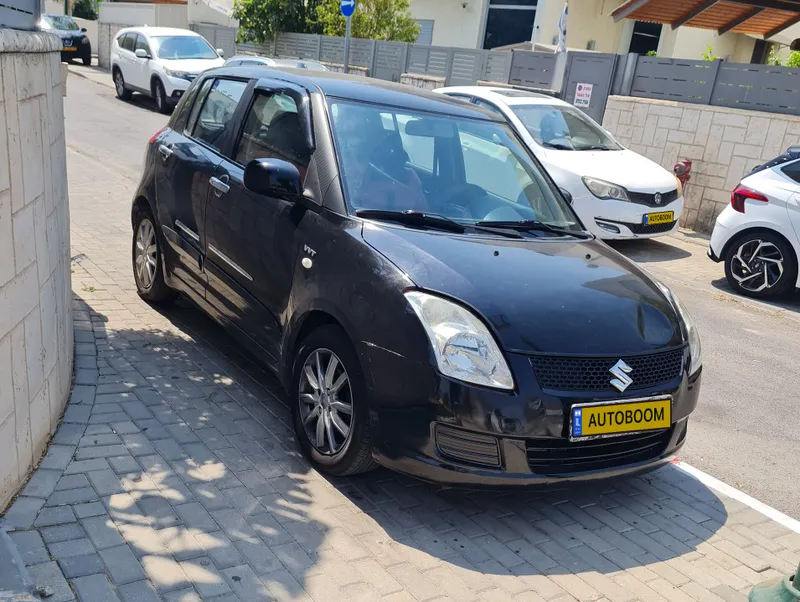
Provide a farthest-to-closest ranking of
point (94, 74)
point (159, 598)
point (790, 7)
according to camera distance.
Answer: point (94, 74), point (790, 7), point (159, 598)

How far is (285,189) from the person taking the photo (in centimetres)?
444

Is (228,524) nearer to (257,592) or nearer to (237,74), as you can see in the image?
(257,592)

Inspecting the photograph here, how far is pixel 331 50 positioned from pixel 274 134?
2024 cm

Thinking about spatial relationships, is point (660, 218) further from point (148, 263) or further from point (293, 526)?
point (293, 526)

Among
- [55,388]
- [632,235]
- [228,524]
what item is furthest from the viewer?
[632,235]

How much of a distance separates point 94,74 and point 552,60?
1809 centimetres

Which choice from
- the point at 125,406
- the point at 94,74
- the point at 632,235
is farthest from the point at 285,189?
the point at 94,74

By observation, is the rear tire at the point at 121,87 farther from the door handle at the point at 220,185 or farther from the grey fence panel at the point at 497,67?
the door handle at the point at 220,185

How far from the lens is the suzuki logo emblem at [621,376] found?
12.3 ft

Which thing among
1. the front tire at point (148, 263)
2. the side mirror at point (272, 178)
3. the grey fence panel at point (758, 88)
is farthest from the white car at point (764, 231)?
the side mirror at point (272, 178)

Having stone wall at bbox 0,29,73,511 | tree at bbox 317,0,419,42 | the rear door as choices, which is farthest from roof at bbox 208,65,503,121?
tree at bbox 317,0,419,42

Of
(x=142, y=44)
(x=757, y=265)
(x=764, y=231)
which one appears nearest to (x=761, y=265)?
(x=757, y=265)

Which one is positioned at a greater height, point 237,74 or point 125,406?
point 237,74

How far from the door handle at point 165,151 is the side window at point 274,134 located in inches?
35.6
